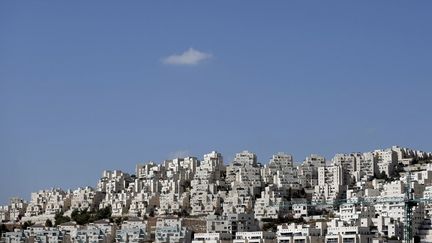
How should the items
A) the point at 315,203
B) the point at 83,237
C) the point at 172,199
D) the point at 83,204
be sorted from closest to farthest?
the point at 83,237 → the point at 315,203 → the point at 172,199 → the point at 83,204

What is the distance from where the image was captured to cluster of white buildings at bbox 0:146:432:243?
90.9 feet

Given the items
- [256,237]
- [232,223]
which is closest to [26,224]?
[232,223]

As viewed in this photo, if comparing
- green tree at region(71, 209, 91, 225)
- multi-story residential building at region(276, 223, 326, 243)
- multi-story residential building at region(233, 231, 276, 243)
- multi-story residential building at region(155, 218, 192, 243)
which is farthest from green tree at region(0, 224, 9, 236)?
multi-story residential building at region(276, 223, 326, 243)

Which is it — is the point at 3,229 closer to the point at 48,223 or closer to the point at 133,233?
the point at 48,223

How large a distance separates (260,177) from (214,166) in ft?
7.02

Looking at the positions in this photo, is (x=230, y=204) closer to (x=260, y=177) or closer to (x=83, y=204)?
(x=260, y=177)

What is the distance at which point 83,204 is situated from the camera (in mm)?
38094

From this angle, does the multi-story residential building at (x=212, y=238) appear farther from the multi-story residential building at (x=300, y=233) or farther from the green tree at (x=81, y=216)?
the green tree at (x=81, y=216)

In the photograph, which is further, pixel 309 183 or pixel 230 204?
pixel 309 183

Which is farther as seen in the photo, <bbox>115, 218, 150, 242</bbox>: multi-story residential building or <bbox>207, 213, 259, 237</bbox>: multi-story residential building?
<bbox>115, 218, 150, 242</bbox>: multi-story residential building

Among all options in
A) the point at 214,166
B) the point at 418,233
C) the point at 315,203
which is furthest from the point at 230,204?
the point at 418,233

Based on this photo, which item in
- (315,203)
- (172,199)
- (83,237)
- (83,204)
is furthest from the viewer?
(83,204)

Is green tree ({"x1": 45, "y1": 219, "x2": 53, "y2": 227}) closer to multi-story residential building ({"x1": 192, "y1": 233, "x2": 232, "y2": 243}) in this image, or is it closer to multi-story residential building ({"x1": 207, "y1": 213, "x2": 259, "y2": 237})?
multi-story residential building ({"x1": 207, "y1": 213, "x2": 259, "y2": 237})

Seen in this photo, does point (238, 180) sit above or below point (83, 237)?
above
